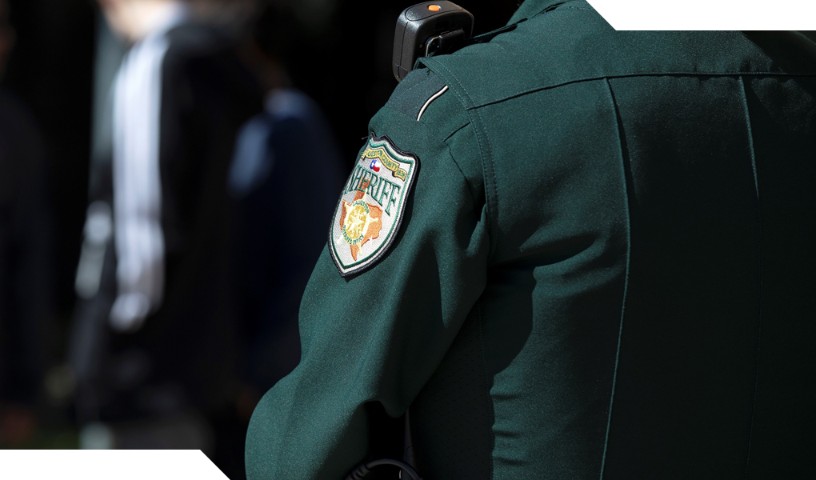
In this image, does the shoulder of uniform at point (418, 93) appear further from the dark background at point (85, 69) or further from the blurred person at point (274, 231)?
the dark background at point (85, 69)

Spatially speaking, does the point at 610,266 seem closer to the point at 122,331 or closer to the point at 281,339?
the point at 122,331

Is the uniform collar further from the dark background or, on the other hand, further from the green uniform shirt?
the dark background

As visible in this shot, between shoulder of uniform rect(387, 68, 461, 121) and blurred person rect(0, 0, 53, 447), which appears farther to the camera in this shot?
blurred person rect(0, 0, 53, 447)

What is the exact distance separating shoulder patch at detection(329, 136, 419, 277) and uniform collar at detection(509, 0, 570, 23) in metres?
0.24

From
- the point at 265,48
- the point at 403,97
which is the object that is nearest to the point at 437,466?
the point at 403,97

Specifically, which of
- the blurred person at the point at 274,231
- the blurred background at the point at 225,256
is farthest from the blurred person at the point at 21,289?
the blurred person at the point at 274,231

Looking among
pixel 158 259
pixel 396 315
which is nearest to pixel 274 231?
pixel 158 259

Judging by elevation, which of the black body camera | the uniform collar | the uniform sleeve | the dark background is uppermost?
the uniform collar

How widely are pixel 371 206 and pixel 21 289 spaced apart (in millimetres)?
2735

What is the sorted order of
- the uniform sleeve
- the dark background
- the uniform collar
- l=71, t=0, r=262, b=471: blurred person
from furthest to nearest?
1. the dark background
2. l=71, t=0, r=262, b=471: blurred person
3. the uniform collar
4. the uniform sleeve

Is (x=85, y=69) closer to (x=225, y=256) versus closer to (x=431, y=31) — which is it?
(x=225, y=256)

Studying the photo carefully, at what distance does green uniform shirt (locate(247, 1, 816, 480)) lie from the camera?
1.20 m

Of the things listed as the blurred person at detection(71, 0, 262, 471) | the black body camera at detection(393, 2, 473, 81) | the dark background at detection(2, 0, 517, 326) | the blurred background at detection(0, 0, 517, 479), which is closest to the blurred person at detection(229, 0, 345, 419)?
the blurred background at detection(0, 0, 517, 479)

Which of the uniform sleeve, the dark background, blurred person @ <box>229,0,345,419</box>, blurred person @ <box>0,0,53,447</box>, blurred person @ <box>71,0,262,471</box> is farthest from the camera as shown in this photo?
the dark background
